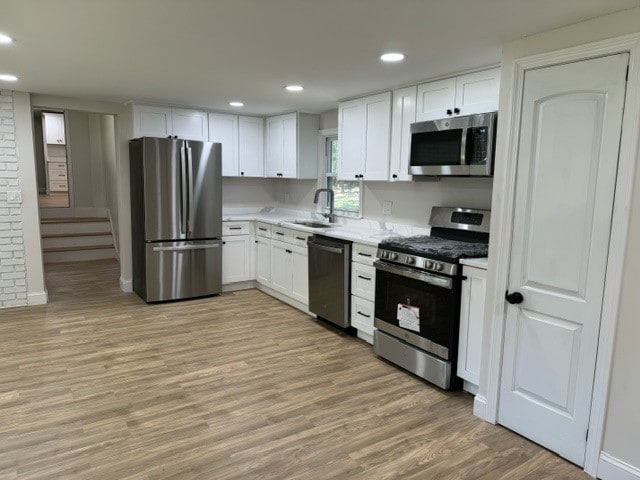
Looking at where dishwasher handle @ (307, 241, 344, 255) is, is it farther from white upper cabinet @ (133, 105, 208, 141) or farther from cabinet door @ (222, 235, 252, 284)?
white upper cabinet @ (133, 105, 208, 141)

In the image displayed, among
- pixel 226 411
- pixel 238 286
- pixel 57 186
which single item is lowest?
pixel 226 411

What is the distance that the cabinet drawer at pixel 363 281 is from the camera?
12.3ft

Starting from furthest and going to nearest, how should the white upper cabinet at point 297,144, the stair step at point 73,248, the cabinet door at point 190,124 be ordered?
the stair step at point 73,248, the white upper cabinet at point 297,144, the cabinet door at point 190,124

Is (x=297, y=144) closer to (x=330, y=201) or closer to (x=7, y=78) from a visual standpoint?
(x=330, y=201)

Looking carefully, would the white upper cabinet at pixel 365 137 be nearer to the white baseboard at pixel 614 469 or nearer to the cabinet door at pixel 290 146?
the cabinet door at pixel 290 146

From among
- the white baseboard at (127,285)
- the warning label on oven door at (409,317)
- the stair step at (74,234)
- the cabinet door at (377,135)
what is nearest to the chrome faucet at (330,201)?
the cabinet door at (377,135)

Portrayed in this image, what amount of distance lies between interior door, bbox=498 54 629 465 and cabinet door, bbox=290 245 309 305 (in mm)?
2414

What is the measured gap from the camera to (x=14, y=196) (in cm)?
466

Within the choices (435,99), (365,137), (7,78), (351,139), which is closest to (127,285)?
(7,78)

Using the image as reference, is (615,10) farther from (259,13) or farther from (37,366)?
(37,366)

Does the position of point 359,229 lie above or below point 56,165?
below

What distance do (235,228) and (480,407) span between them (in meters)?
3.67

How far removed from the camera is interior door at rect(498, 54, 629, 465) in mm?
2135

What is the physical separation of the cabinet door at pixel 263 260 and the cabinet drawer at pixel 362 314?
66.7 inches
